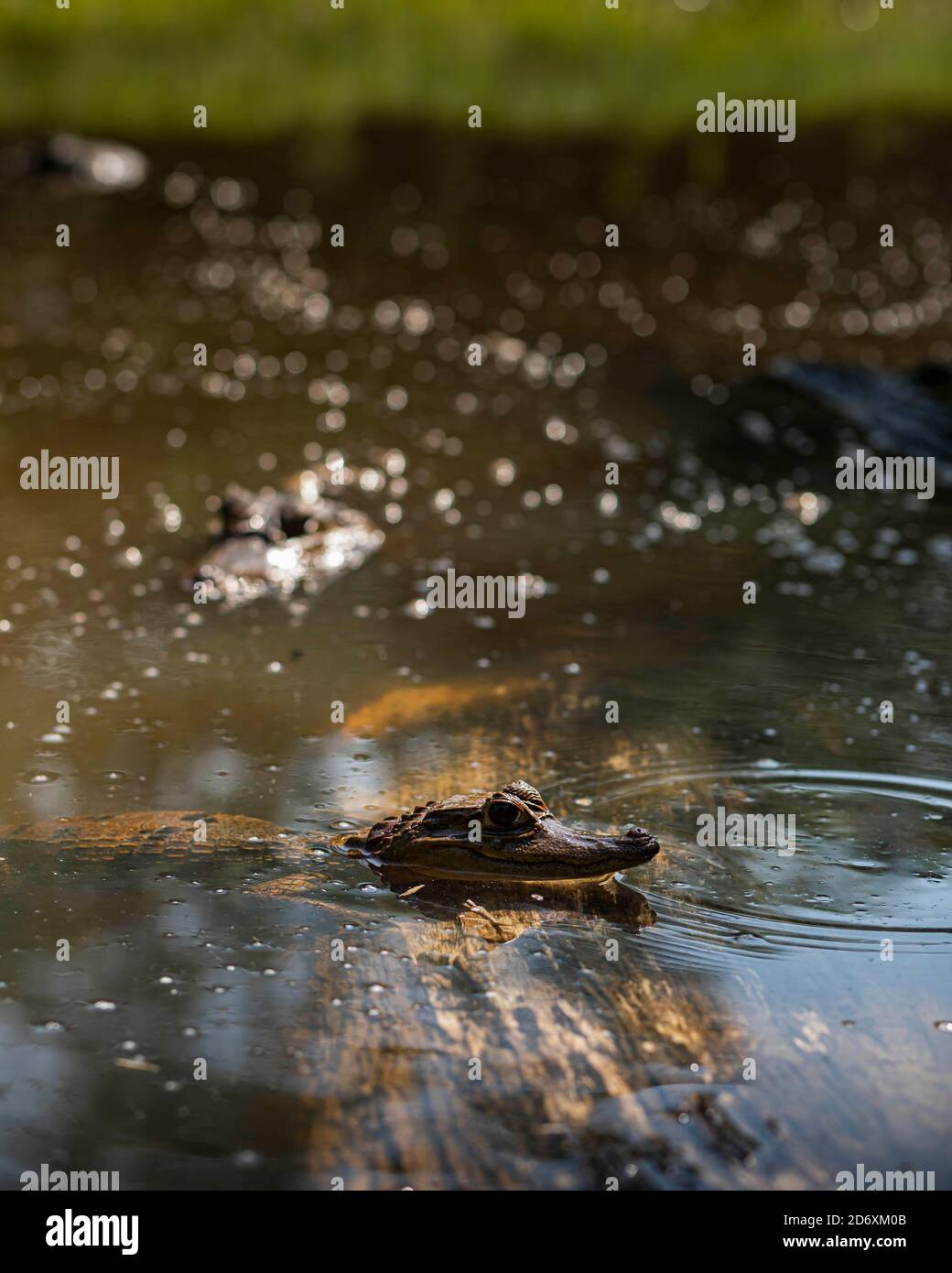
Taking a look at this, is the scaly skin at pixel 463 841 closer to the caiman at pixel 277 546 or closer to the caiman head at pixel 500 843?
the caiman head at pixel 500 843

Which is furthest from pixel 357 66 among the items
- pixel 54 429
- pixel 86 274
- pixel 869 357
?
pixel 54 429

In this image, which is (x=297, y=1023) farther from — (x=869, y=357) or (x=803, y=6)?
(x=803, y=6)

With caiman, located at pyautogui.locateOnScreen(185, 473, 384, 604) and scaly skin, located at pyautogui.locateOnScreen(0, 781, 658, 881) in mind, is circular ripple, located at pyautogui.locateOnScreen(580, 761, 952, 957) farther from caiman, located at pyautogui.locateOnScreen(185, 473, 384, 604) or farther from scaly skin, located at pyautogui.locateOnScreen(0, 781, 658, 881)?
caiman, located at pyautogui.locateOnScreen(185, 473, 384, 604)

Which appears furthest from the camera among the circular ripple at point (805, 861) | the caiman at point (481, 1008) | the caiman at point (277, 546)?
the caiman at point (277, 546)

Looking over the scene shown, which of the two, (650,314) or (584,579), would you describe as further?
(650,314)

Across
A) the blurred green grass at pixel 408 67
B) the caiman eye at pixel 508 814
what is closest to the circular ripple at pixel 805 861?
the caiman eye at pixel 508 814

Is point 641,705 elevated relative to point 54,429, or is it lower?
lower

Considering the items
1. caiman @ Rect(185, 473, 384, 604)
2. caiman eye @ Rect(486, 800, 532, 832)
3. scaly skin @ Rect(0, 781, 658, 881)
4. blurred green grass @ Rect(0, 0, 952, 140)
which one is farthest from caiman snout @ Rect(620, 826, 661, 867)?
blurred green grass @ Rect(0, 0, 952, 140)
